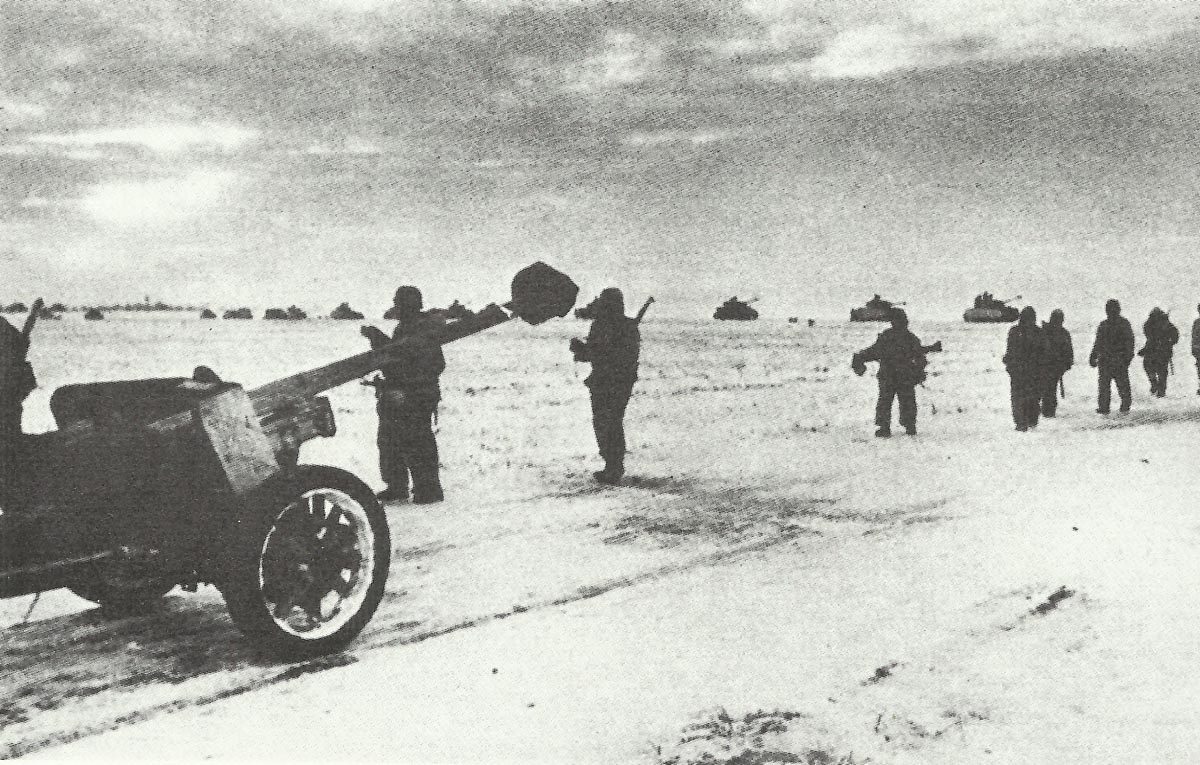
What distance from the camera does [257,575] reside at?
4.48m

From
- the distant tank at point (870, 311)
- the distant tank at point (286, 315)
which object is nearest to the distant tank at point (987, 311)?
the distant tank at point (870, 311)

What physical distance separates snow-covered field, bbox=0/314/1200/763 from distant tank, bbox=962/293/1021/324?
65.8 metres

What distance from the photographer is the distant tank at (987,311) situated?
→ 72812 mm

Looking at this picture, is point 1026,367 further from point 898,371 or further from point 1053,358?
point 898,371

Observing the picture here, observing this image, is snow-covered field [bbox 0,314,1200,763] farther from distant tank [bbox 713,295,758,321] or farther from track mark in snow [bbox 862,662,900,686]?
distant tank [bbox 713,295,758,321]

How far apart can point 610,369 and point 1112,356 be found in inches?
411

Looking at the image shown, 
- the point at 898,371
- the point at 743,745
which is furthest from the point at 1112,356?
the point at 743,745

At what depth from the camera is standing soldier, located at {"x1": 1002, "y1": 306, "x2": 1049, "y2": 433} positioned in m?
14.5

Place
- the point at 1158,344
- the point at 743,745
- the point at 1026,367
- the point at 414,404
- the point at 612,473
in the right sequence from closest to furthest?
the point at 743,745 → the point at 414,404 → the point at 612,473 → the point at 1026,367 → the point at 1158,344

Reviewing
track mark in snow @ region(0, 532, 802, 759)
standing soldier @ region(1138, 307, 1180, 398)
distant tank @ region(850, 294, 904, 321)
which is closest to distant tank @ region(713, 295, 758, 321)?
distant tank @ region(850, 294, 904, 321)

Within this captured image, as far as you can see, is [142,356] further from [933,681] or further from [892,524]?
[933,681]

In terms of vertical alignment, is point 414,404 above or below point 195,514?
above

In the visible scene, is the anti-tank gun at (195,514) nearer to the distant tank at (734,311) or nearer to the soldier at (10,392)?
the soldier at (10,392)

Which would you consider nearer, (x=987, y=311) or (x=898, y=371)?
(x=898, y=371)
